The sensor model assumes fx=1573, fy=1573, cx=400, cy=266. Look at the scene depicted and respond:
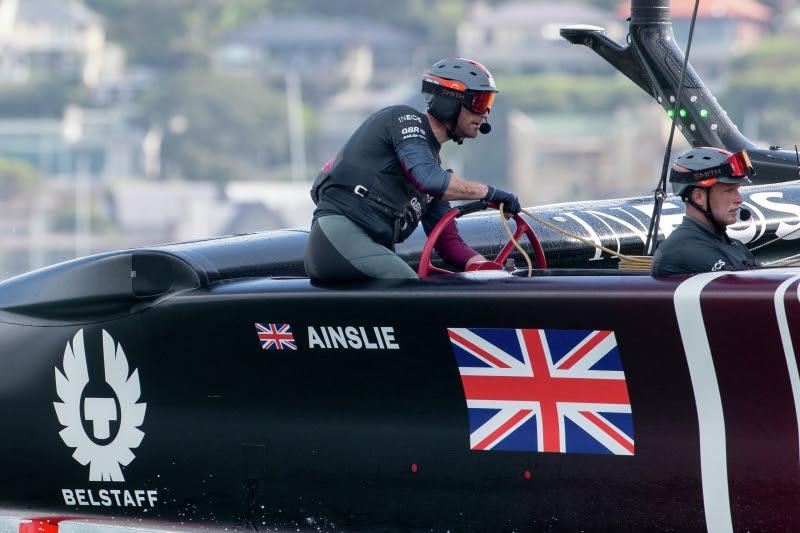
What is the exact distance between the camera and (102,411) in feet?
17.2

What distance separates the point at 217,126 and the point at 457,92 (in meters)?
77.1

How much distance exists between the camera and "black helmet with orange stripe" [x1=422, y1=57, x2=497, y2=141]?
5094 mm

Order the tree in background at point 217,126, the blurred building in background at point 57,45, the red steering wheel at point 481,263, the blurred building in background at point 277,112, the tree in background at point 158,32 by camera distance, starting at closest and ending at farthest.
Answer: the red steering wheel at point 481,263 → the blurred building in background at point 277,112 → the tree in background at point 217,126 → the blurred building in background at point 57,45 → the tree in background at point 158,32


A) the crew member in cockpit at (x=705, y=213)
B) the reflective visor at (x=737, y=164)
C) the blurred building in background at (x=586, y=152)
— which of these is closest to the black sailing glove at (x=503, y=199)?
the crew member in cockpit at (x=705, y=213)

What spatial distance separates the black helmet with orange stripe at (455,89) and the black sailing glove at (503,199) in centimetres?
30

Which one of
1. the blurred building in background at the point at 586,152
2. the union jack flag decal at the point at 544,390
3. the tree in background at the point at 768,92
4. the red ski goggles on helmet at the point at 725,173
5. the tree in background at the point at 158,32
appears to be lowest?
the blurred building in background at the point at 586,152

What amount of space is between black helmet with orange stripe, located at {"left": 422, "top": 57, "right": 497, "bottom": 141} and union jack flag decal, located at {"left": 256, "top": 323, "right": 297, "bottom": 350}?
866 mm

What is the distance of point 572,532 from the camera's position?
4.56m

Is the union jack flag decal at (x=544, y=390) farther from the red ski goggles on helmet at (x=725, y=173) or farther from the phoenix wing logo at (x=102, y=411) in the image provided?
the phoenix wing logo at (x=102, y=411)

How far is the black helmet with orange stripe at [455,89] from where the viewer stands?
5.09 m

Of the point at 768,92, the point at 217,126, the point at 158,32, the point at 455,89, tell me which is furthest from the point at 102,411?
the point at 158,32

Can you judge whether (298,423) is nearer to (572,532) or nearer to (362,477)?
(362,477)

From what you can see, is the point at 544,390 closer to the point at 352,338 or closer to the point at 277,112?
the point at 352,338

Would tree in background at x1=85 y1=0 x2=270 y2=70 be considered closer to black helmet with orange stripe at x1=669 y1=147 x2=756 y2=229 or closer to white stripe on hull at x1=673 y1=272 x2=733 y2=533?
black helmet with orange stripe at x1=669 y1=147 x2=756 y2=229
